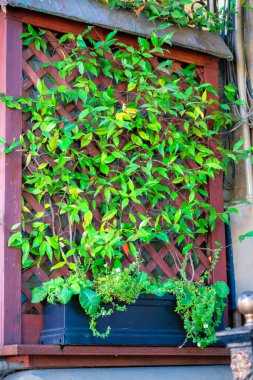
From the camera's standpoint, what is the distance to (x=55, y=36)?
435 centimetres

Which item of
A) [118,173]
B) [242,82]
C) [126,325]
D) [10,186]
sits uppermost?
[242,82]

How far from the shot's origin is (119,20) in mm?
4441

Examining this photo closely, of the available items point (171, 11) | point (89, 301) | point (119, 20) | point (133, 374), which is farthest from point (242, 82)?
point (133, 374)

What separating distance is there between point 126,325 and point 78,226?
63 cm

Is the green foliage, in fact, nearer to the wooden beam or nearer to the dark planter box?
the wooden beam

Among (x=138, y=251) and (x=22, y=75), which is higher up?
(x=22, y=75)

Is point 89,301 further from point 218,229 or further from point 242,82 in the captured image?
point 242,82

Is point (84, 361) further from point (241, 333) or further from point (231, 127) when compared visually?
point (231, 127)

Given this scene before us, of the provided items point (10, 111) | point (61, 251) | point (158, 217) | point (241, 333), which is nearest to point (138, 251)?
point (158, 217)

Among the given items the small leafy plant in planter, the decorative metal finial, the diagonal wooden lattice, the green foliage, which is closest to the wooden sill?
the small leafy plant in planter

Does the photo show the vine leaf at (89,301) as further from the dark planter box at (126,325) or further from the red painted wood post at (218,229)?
the red painted wood post at (218,229)

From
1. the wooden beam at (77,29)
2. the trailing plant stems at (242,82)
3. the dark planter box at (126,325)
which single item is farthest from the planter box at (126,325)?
the wooden beam at (77,29)

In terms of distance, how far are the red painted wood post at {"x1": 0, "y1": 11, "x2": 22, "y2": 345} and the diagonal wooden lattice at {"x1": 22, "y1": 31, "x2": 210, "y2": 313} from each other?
0.08 metres

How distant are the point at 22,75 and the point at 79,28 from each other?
0.50 metres
